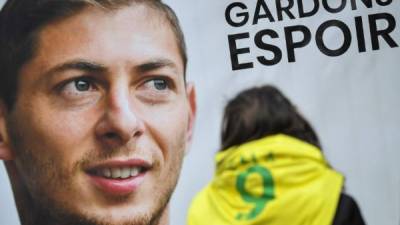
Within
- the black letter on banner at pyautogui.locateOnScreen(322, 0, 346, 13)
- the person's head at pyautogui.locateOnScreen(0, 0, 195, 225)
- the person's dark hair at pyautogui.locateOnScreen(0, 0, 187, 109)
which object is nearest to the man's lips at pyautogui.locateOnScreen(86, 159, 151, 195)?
the person's head at pyautogui.locateOnScreen(0, 0, 195, 225)

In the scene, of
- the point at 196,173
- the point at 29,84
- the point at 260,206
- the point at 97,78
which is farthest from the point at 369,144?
the point at 29,84

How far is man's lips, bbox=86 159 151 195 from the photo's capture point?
2363 mm

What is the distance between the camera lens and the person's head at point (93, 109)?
2.35 metres

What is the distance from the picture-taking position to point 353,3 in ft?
7.87

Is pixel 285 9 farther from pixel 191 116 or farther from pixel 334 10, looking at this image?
pixel 191 116

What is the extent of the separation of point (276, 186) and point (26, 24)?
1.08 metres

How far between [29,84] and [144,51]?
432 mm

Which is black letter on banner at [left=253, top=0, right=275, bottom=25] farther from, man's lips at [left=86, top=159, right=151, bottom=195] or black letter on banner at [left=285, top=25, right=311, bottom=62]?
man's lips at [left=86, top=159, right=151, bottom=195]

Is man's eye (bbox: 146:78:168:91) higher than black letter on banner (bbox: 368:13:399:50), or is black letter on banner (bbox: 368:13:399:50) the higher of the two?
black letter on banner (bbox: 368:13:399:50)

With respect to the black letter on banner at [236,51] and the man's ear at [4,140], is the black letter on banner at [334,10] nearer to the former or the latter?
the black letter on banner at [236,51]

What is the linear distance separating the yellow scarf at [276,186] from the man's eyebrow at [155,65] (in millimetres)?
389

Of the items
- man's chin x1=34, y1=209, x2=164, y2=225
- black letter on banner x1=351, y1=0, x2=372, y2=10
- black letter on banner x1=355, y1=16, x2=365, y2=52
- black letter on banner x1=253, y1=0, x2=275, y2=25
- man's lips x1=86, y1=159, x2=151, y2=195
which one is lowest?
man's chin x1=34, y1=209, x2=164, y2=225

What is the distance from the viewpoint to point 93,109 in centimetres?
235

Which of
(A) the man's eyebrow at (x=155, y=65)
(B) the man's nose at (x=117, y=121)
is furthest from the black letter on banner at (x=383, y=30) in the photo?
(B) the man's nose at (x=117, y=121)
